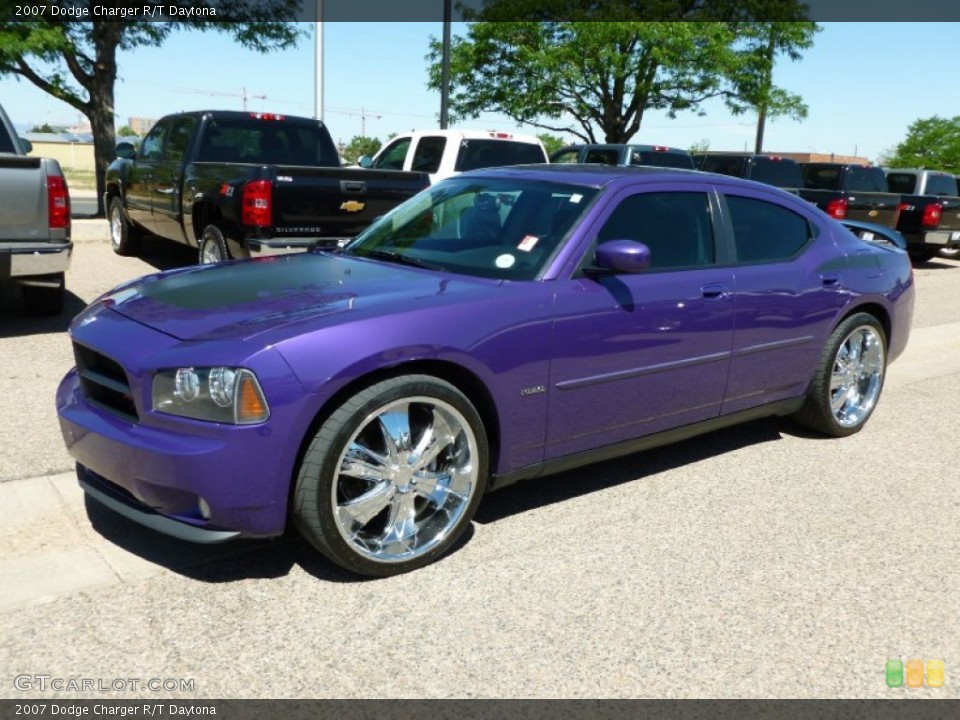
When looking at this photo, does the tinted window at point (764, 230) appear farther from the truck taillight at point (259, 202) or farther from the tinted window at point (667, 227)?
the truck taillight at point (259, 202)


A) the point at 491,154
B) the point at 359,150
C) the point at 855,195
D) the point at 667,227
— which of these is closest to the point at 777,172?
the point at 855,195

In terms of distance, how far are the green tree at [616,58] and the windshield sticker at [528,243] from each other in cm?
2383

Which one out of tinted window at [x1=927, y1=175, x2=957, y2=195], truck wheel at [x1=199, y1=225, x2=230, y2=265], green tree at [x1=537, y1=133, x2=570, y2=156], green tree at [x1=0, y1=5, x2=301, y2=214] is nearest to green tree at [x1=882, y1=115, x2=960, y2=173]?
green tree at [x1=537, y1=133, x2=570, y2=156]

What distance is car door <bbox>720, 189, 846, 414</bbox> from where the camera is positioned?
4.80 metres

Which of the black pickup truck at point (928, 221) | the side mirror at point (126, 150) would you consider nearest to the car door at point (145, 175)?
the side mirror at point (126, 150)

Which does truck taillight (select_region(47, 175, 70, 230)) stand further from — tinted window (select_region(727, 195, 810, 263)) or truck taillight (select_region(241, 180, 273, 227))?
tinted window (select_region(727, 195, 810, 263))

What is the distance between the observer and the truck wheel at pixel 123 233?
1198 centimetres

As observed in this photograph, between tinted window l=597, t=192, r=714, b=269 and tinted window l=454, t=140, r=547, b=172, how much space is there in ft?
26.3

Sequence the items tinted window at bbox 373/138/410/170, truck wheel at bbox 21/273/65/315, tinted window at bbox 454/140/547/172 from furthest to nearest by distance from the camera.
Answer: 1. tinted window at bbox 373/138/410/170
2. tinted window at bbox 454/140/547/172
3. truck wheel at bbox 21/273/65/315

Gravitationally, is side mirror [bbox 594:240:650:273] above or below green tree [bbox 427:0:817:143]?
below

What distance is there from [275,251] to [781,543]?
214 inches

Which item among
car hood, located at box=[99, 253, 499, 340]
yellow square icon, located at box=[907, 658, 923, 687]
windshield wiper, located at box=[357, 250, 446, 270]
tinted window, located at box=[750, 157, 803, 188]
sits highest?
tinted window, located at box=[750, 157, 803, 188]
